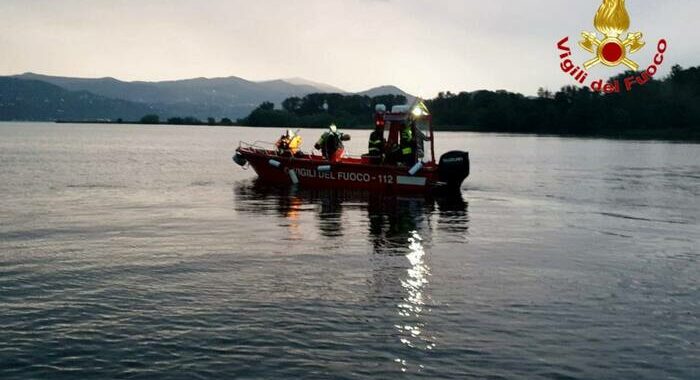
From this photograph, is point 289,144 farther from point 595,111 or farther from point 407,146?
point 595,111

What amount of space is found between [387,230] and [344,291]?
22.0 ft

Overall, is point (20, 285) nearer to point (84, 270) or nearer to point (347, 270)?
point (84, 270)

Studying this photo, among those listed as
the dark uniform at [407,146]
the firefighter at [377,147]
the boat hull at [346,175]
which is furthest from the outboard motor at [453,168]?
the firefighter at [377,147]

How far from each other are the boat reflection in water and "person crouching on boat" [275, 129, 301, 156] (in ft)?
4.84

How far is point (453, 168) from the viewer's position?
2506 centimetres

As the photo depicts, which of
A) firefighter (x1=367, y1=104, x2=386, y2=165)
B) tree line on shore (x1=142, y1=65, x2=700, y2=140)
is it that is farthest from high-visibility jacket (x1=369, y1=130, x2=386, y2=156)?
tree line on shore (x1=142, y1=65, x2=700, y2=140)

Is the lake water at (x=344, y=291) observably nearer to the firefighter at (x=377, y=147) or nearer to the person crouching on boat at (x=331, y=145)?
the firefighter at (x=377, y=147)

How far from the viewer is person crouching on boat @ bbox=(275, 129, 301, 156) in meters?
27.8

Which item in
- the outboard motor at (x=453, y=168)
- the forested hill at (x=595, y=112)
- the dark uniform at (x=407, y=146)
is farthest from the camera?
the forested hill at (x=595, y=112)

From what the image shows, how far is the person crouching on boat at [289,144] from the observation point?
27828 millimetres

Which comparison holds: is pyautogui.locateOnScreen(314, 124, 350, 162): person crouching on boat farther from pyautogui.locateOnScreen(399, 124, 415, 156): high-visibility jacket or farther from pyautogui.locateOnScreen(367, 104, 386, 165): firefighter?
pyautogui.locateOnScreen(399, 124, 415, 156): high-visibility jacket

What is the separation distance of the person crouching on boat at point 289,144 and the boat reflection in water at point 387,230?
1.48m

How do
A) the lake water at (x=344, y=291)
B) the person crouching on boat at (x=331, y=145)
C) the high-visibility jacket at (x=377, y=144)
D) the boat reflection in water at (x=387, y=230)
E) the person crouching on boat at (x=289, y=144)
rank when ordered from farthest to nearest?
the person crouching on boat at (x=289, y=144)
the person crouching on boat at (x=331, y=145)
the high-visibility jacket at (x=377, y=144)
the boat reflection in water at (x=387, y=230)
the lake water at (x=344, y=291)

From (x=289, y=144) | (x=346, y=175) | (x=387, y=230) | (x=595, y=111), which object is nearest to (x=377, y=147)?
(x=346, y=175)
